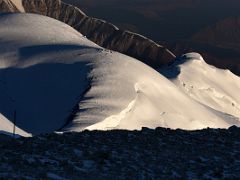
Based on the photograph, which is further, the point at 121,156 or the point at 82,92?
the point at 82,92

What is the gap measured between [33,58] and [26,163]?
303 feet

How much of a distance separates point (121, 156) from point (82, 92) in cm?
6959

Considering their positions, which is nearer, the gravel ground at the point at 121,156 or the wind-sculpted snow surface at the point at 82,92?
the gravel ground at the point at 121,156

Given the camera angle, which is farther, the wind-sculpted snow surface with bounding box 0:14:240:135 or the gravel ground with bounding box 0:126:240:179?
the wind-sculpted snow surface with bounding box 0:14:240:135

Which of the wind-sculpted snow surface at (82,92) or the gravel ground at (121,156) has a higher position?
the wind-sculpted snow surface at (82,92)

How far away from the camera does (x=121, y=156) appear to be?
540 inches

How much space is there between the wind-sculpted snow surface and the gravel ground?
142 ft

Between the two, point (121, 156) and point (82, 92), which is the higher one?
point (82, 92)

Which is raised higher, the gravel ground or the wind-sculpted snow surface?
the wind-sculpted snow surface

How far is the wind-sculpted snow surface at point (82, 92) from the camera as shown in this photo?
7394 centimetres

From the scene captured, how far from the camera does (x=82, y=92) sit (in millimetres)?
83125

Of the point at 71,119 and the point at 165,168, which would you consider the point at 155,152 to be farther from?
the point at 71,119

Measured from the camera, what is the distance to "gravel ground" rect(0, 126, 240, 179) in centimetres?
1209

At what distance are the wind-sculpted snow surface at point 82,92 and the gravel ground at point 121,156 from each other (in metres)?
43.2
